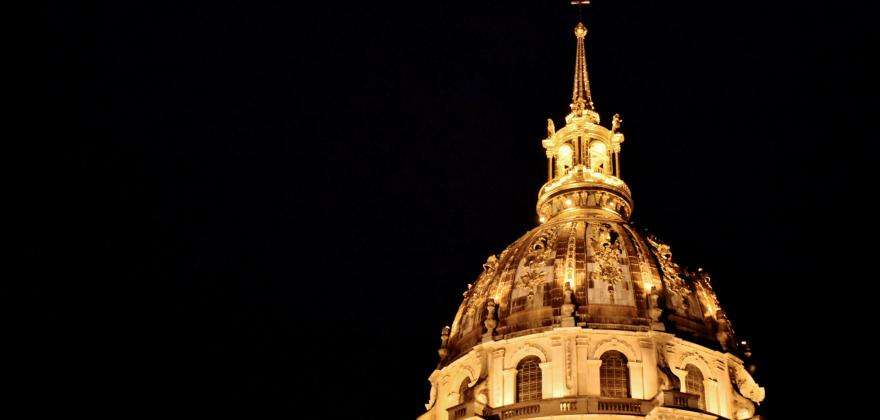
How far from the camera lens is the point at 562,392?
2447 inches

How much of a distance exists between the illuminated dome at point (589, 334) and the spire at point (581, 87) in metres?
6.39

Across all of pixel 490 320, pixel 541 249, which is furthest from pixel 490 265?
pixel 490 320

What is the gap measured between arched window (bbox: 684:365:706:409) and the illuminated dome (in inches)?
2.0

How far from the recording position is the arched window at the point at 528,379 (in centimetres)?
6356

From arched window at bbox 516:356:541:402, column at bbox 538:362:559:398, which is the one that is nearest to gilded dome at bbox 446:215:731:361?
arched window at bbox 516:356:541:402

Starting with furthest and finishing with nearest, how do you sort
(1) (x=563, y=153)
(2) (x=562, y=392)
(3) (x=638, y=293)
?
(1) (x=563, y=153) → (3) (x=638, y=293) → (2) (x=562, y=392)

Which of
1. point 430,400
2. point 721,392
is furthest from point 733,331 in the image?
point 430,400

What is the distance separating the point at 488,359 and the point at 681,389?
9585mm

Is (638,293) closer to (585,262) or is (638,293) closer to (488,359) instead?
(585,262)

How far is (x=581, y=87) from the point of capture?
3275 inches

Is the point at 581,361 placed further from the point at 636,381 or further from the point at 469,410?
the point at 469,410

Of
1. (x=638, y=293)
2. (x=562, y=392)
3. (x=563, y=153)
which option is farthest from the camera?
(x=563, y=153)

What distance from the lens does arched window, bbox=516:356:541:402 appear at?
63562 mm

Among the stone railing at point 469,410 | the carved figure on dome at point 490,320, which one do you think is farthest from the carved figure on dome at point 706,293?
the stone railing at point 469,410
